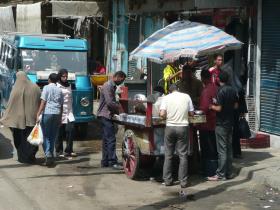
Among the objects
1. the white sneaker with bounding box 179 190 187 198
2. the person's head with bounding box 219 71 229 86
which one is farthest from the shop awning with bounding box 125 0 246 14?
the white sneaker with bounding box 179 190 187 198

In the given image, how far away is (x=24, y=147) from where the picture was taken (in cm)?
1075

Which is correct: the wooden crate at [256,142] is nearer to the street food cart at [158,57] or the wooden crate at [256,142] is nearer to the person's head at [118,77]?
the street food cart at [158,57]

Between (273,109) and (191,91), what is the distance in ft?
9.74

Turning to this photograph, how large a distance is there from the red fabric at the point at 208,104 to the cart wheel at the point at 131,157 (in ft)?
3.74

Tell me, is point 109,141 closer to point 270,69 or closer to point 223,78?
point 223,78

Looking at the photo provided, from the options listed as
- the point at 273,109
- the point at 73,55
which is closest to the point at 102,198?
the point at 273,109

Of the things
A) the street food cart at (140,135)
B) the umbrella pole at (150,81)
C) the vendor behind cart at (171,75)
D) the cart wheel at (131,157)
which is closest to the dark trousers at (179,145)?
the street food cart at (140,135)

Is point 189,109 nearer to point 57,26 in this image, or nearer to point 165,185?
point 165,185

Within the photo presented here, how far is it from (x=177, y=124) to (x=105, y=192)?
146 cm

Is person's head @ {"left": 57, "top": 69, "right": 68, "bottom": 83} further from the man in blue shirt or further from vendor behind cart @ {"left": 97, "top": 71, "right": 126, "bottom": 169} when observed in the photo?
vendor behind cart @ {"left": 97, "top": 71, "right": 126, "bottom": 169}

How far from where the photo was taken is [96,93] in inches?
816

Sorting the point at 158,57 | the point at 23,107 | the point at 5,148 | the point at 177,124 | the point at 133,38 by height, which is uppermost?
the point at 133,38

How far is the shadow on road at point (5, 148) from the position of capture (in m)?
11.5

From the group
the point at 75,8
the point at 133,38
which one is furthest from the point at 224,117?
the point at 75,8
